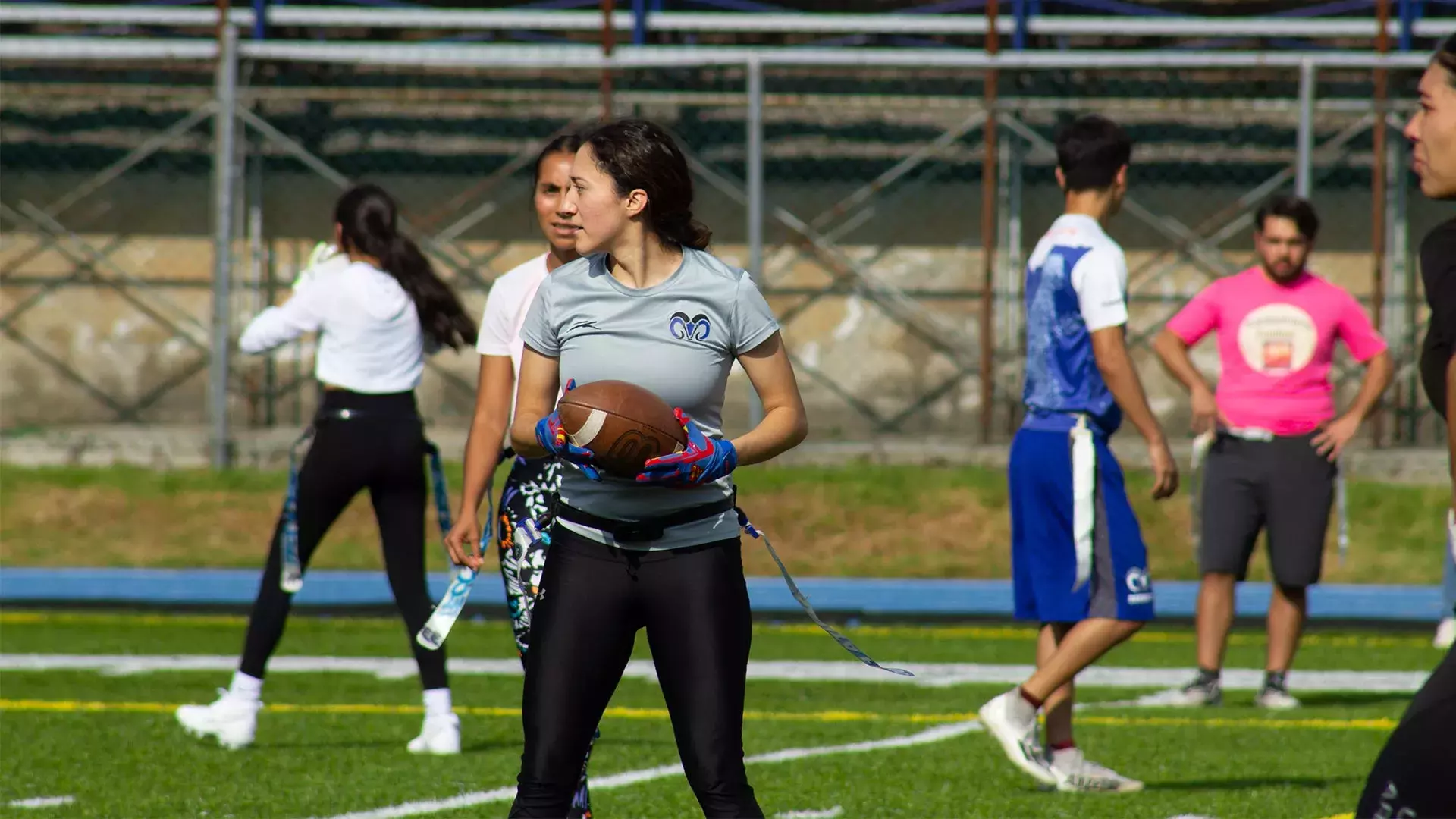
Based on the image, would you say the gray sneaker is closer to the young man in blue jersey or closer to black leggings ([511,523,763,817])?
the young man in blue jersey

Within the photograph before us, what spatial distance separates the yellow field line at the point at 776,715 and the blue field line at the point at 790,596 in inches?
147

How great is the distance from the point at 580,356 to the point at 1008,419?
40.4ft

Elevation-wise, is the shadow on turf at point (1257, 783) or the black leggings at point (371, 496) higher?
the black leggings at point (371, 496)

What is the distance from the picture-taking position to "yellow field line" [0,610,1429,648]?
10664 millimetres

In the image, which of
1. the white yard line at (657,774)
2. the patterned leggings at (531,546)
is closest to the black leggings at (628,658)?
the patterned leggings at (531,546)

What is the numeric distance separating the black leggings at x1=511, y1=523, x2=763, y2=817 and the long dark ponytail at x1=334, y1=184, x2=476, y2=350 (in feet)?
10.6

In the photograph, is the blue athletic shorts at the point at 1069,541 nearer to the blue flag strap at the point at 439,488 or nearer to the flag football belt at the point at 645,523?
the blue flag strap at the point at 439,488

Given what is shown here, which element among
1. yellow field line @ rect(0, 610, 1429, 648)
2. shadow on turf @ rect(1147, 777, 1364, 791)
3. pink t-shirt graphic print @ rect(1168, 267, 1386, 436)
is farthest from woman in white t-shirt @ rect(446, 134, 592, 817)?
yellow field line @ rect(0, 610, 1429, 648)

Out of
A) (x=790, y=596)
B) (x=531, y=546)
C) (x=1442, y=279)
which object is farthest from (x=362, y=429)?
(x=790, y=596)

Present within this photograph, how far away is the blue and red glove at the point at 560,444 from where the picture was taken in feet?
13.3

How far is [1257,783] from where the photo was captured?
21.6ft

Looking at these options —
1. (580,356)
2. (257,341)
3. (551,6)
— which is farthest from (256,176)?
(580,356)

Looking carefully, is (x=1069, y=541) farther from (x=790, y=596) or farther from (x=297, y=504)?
(x=790, y=596)

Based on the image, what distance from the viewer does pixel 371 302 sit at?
726cm
